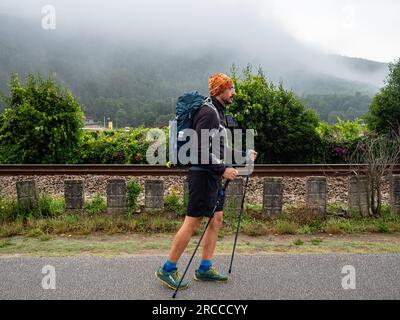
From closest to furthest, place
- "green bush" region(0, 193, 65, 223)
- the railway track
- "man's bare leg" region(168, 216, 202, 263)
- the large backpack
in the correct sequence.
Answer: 1. the large backpack
2. "man's bare leg" region(168, 216, 202, 263)
3. "green bush" region(0, 193, 65, 223)
4. the railway track

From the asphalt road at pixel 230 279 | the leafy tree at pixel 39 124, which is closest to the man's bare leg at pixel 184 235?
the asphalt road at pixel 230 279

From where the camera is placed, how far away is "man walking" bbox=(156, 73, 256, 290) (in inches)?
162

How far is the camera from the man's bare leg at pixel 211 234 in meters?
4.48

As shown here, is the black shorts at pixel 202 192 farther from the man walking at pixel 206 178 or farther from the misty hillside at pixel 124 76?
the misty hillside at pixel 124 76

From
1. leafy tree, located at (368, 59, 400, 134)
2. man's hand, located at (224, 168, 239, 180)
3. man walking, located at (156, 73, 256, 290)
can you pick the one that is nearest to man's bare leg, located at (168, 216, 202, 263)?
man walking, located at (156, 73, 256, 290)

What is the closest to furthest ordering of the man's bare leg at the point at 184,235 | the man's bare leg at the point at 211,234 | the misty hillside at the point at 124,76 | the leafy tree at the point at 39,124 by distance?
the man's bare leg at the point at 184,235 → the man's bare leg at the point at 211,234 → the leafy tree at the point at 39,124 → the misty hillside at the point at 124,76

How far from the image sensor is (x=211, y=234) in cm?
452

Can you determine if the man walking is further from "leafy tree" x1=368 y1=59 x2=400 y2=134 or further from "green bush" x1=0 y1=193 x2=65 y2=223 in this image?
"leafy tree" x1=368 y1=59 x2=400 y2=134

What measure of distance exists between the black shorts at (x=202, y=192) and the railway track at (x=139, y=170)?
5.52 m

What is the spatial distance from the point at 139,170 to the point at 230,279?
6.21 meters

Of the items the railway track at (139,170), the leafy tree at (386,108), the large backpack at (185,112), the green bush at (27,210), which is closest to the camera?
the large backpack at (185,112)

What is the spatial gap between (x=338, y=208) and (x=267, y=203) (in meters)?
1.36

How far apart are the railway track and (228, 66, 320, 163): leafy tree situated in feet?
6.28

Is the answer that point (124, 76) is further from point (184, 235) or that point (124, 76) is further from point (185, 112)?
point (184, 235)
